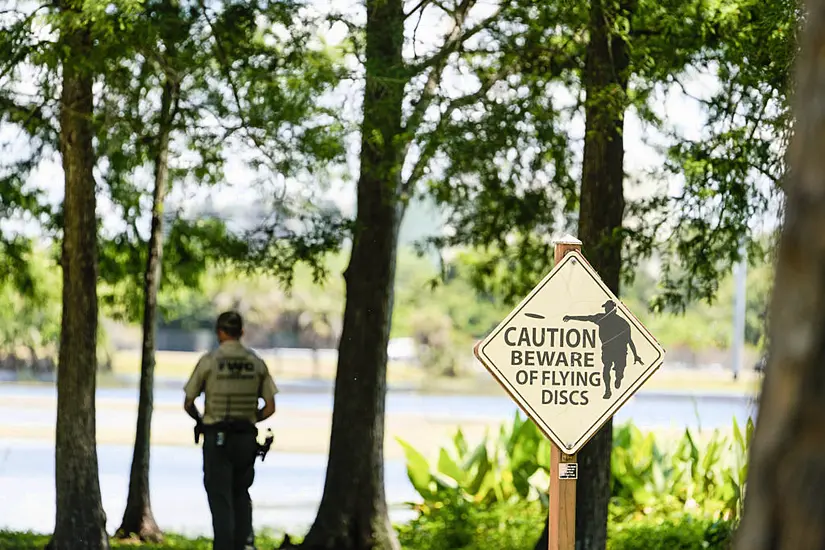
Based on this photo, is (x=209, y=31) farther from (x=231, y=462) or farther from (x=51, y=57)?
(x=231, y=462)

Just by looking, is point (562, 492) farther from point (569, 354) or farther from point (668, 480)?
point (668, 480)

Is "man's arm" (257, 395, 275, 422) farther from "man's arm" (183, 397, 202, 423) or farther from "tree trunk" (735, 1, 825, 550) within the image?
"tree trunk" (735, 1, 825, 550)

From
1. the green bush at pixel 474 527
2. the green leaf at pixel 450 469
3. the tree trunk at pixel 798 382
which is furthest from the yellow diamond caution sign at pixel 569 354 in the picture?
the green leaf at pixel 450 469

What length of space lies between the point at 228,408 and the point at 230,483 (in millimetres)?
547

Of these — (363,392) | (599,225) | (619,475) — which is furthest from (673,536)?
(599,225)

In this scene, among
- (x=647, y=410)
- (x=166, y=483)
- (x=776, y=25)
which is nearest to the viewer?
(x=776, y=25)

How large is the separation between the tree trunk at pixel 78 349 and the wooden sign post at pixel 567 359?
5.52 metres

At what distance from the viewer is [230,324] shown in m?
9.45

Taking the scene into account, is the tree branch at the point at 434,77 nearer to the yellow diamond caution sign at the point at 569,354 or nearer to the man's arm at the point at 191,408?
the man's arm at the point at 191,408

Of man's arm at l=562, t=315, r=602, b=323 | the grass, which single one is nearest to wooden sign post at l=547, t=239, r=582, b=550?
man's arm at l=562, t=315, r=602, b=323

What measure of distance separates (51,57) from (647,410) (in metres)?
44.3

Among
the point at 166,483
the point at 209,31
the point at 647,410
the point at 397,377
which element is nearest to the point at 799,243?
the point at 209,31

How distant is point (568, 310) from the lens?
5.77 metres

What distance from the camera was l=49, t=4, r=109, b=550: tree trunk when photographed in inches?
412
